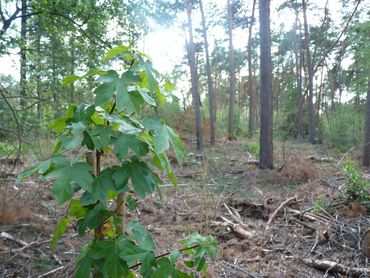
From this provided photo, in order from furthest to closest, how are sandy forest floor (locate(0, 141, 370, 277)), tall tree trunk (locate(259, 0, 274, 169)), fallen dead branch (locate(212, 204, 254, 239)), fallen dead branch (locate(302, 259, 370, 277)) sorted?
1. tall tree trunk (locate(259, 0, 274, 169))
2. fallen dead branch (locate(212, 204, 254, 239))
3. sandy forest floor (locate(0, 141, 370, 277))
4. fallen dead branch (locate(302, 259, 370, 277))

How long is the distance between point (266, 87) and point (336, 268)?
6526mm

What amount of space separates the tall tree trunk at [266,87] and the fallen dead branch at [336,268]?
593 centimetres

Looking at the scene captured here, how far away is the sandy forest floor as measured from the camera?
3.04m

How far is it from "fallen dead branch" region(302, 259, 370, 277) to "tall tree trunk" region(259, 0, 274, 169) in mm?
5935

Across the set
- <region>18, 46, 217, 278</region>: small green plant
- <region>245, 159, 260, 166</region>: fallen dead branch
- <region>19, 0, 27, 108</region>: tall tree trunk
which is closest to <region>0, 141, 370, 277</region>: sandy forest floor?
<region>19, 0, 27, 108</region>: tall tree trunk

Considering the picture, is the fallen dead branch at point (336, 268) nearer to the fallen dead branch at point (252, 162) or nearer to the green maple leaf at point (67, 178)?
the green maple leaf at point (67, 178)

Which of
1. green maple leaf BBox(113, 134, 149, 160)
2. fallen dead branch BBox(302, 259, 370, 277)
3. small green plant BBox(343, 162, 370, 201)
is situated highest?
green maple leaf BBox(113, 134, 149, 160)

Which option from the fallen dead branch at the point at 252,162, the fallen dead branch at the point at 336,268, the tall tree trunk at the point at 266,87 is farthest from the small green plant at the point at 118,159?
the fallen dead branch at the point at 252,162

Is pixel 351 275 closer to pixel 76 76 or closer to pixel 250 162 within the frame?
pixel 76 76

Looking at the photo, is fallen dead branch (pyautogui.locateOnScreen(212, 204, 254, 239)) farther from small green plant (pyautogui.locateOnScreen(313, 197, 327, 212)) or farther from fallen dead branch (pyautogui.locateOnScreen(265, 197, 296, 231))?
small green plant (pyautogui.locateOnScreen(313, 197, 327, 212))

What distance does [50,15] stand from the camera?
448cm

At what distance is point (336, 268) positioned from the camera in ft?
10.0

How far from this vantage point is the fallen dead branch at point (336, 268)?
115 inches

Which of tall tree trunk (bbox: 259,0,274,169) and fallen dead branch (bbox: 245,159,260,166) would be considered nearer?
tall tree trunk (bbox: 259,0,274,169)
